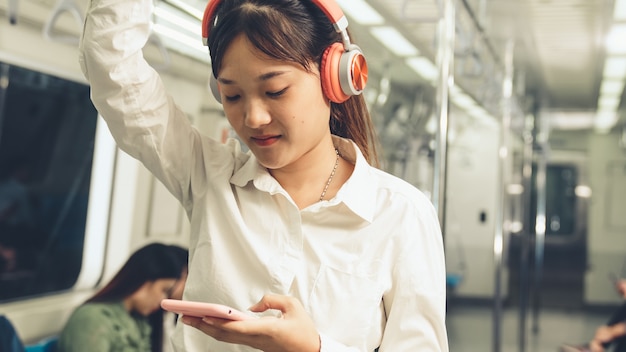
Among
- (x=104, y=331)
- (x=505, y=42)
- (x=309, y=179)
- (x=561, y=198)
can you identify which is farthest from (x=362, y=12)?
(x=561, y=198)

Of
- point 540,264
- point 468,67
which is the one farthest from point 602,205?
point 468,67

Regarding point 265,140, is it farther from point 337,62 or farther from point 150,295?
point 150,295

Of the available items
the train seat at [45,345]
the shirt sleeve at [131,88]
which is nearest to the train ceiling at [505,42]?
the shirt sleeve at [131,88]

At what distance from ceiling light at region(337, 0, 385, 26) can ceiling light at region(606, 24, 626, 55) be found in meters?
2.86

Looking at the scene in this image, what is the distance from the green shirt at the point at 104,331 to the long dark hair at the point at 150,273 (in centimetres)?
4

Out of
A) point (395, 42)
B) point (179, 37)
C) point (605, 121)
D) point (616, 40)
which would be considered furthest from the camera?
point (605, 121)

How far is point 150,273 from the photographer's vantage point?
3240 mm

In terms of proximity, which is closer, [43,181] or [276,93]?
[276,93]

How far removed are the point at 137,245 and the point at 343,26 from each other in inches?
93.6

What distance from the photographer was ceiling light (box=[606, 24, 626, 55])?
18.9 ft

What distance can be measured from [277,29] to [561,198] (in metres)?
9.53

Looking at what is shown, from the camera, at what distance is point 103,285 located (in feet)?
10.6

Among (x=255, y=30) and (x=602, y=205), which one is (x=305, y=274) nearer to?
(x=255, y=30)

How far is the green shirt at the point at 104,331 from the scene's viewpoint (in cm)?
296
